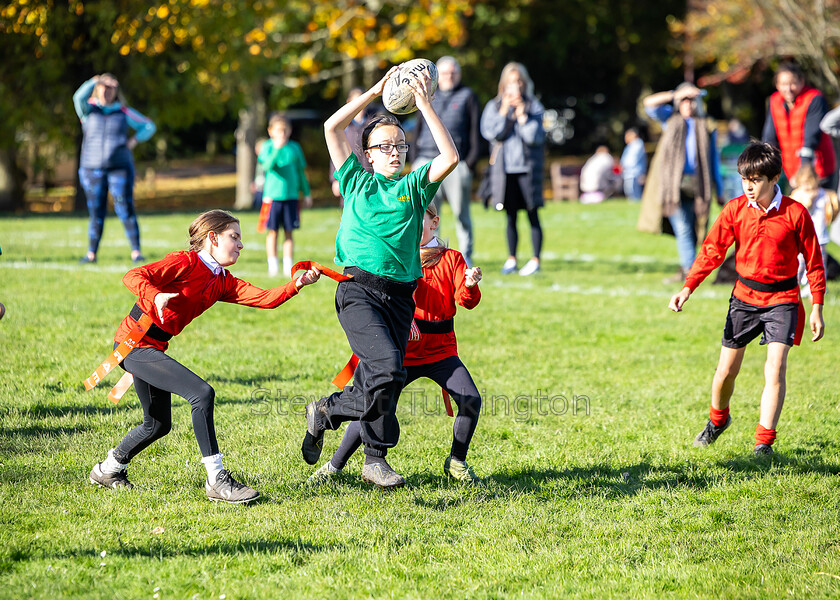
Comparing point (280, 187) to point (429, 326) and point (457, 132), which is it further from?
point (429, 326)

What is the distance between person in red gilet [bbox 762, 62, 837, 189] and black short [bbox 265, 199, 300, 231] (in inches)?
210

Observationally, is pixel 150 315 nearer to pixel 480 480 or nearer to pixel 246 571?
pixel 246 571

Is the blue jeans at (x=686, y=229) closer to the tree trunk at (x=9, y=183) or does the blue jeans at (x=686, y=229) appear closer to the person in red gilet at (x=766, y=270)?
the person in red gilet at (x=766, y=270)

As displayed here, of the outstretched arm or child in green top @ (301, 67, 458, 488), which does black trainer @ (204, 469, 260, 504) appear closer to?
child in green top @ (301, 67, 458, 488)

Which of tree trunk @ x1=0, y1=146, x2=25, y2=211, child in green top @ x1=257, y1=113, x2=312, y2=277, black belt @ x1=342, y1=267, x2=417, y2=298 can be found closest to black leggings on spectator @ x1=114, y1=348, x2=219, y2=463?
black belt @ x1=342, y1=267, x2=417, y2=298

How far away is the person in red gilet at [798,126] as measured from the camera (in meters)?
9.88

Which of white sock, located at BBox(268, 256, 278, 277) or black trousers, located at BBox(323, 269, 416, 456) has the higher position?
black trousers, located at BBox(323, 269, 416, 456)

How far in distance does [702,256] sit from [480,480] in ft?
6.13

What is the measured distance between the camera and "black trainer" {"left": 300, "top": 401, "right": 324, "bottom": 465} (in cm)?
498

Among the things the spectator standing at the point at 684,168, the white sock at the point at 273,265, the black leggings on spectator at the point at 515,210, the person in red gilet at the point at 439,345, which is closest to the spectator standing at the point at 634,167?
the black leggings on spectator at the point at 515,210

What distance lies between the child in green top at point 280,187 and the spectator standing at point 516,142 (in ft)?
7.71

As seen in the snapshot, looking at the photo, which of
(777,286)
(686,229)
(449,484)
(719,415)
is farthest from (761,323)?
(686,229)

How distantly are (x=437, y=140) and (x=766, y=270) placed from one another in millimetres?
2171

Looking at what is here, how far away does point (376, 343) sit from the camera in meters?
4.56
